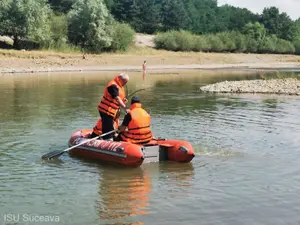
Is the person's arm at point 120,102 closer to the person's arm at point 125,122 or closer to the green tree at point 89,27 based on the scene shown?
the person's arm at point 125,122

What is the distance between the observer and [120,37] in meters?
61.7

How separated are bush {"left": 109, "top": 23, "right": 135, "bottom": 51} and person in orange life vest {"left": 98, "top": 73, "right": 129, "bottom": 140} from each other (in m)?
49.1

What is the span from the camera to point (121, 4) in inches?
3369

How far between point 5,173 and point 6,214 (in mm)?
2512

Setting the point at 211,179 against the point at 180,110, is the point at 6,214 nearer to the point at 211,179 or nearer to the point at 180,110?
the point at 211,179

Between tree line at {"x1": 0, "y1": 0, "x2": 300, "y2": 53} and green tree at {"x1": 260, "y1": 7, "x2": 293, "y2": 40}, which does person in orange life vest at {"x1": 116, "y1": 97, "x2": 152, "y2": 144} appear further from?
green tree at {"x1": 260, "y1": 7, "x2": 293, "y2": 40}

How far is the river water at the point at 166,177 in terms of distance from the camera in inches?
338

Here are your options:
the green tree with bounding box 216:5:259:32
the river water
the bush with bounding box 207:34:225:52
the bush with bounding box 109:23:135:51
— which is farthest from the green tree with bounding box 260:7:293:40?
the river water

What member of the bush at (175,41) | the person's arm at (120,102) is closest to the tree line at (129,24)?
the bush at (175,41)

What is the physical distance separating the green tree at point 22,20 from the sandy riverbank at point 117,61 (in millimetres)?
3073

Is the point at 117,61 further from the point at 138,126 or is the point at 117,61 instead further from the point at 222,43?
the point at 138,126

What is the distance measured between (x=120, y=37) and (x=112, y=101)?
165ft

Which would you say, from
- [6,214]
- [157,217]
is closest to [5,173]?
[6,214]

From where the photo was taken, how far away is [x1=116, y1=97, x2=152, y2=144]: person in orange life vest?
38.1 feet
